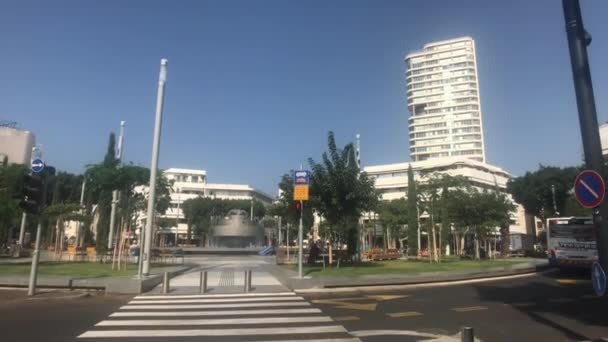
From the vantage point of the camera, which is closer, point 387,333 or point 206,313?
point 387,333

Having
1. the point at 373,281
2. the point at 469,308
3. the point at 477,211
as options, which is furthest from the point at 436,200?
the point at 469,308

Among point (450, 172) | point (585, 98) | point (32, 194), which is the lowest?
point (32, 194)

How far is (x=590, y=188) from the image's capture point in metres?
6.61

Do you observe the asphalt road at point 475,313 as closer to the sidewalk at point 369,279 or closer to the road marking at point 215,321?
the road marking at point 215,321

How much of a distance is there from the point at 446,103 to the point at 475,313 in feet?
435

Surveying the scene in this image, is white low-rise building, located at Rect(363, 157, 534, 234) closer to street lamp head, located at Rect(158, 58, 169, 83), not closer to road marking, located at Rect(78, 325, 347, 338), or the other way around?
street lamp head, located at Rect(158, 58, 169, 83)

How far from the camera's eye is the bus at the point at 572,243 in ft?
61.7

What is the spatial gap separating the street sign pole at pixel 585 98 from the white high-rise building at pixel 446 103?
418ft

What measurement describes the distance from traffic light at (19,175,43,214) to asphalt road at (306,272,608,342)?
31.5ft

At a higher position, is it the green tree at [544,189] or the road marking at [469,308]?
the green tree at [544,189]

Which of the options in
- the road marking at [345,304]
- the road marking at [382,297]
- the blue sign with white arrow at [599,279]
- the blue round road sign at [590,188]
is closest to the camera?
the blue sign with white arrow at [599,279]

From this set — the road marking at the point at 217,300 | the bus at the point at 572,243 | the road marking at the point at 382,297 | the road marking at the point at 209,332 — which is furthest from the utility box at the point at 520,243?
the road marking at the point at 209,332

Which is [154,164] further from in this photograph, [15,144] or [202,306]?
[15,144]

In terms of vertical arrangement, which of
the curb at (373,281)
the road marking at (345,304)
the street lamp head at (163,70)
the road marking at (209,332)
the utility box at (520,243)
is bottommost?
the road marking at (209,332)
